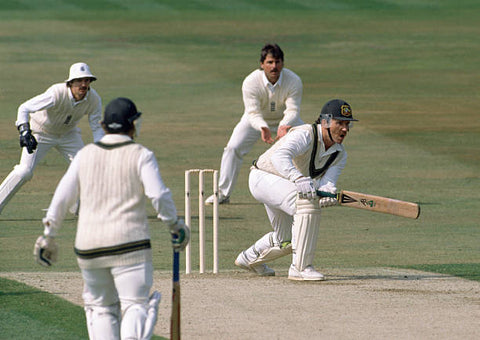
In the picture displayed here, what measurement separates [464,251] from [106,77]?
14.2m

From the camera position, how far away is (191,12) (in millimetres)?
33562

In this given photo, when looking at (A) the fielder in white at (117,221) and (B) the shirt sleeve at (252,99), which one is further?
(B) the shirt sleeve at (252,99)

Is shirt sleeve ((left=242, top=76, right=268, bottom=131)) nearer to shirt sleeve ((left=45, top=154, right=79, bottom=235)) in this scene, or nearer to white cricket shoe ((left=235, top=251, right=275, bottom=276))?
white cricket shoe ((left=235, top=251, right=275, bottom=276))

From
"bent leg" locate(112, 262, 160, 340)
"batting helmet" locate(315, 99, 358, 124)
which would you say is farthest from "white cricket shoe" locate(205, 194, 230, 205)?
"bent leg" locate(112, 262, 160, 340)

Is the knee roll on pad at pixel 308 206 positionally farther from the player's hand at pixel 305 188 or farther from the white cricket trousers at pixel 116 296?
the white cricket trousers at pixel 116 296

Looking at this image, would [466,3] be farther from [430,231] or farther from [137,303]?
[137,303]

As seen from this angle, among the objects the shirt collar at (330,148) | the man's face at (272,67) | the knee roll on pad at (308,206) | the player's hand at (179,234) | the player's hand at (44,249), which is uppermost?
the man's face at (272,67)

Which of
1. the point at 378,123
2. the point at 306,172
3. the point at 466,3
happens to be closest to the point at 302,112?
the point at 378,123

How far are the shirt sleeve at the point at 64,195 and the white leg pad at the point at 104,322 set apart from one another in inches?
18.8

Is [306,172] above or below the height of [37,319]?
above

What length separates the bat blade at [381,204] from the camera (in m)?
7.75

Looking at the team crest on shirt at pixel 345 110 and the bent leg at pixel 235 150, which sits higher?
the team crest on shirt at pixel 345 110

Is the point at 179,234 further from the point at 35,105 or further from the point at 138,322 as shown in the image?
the point at 35,105

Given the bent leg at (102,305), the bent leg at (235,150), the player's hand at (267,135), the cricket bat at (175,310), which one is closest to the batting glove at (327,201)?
the cricket bat at (175,310)
